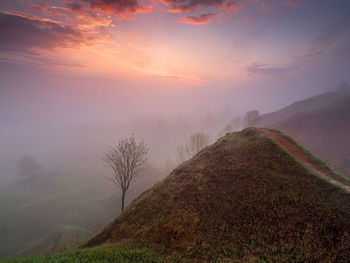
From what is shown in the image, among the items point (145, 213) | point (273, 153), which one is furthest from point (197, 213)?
point (273, 153)

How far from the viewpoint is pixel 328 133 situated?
65.8 metres

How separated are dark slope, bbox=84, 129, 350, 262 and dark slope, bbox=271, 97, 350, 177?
45.3 meters

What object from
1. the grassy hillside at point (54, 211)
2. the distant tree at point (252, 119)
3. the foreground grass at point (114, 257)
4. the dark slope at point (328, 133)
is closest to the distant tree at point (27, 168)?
the grassy hillside at point (54, 211)

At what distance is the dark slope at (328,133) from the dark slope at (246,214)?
149ft

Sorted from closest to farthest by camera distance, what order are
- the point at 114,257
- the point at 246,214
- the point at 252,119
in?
the point at 114,257 → the point at 246,214 → the point at 252,119

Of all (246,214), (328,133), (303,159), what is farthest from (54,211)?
(328,133)

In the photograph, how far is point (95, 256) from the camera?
9.77 meters

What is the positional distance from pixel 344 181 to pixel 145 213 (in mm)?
18453

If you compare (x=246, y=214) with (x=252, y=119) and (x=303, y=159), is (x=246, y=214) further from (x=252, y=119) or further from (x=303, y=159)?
(x=252, y=119)

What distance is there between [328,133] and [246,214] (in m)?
82.1

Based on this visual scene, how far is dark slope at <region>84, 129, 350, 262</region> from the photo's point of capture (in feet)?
29.1

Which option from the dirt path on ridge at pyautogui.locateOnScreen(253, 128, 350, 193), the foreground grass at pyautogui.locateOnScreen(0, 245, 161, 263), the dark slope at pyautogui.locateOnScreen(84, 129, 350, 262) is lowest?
the foreground grass at pyautogui.locateOnScreen(0, 245, 161, 263)

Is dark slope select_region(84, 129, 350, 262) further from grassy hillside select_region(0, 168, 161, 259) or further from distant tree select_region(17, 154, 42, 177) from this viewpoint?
distant tree select_region(17, 154, 42, 177)

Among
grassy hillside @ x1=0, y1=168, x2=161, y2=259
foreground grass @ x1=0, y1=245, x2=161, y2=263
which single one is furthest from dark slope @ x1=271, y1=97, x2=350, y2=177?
grassy hillside @ x1=0, y1=168, x2=161, y2=259
